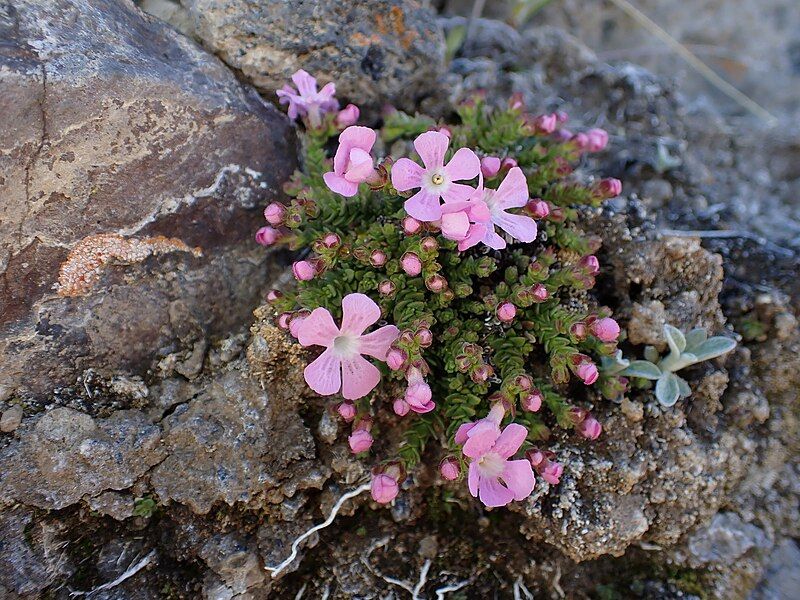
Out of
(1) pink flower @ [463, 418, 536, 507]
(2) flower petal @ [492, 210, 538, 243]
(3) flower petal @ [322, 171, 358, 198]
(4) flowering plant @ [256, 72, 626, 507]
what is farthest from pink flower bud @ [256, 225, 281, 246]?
(1) pink flower @ [463, 418, 536, 507]

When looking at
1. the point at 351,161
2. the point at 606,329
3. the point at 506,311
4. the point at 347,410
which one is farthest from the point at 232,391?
the point at 606,329

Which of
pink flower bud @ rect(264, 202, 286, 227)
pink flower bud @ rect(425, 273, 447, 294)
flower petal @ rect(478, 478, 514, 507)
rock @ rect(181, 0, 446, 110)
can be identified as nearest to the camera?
flower petal @ rect(478, 478, 514, 507)

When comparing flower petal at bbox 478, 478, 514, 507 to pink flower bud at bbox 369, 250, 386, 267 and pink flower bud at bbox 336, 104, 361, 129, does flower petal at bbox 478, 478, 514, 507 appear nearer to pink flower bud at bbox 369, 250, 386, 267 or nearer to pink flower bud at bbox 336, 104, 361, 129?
pink flower bud at bbox 369, 250, 386, 267

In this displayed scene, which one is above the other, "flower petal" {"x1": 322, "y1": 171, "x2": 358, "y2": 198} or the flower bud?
"flower petal" {"x1": 322, "y1": 171, "x2": 358, "y2": 198}

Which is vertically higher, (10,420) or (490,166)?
(490,166)

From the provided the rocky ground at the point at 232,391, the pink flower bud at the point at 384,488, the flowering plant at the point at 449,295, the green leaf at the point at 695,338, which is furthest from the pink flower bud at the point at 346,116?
the green leaf at the point at 695,338

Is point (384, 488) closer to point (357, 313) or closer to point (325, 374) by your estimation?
point (325, 374)

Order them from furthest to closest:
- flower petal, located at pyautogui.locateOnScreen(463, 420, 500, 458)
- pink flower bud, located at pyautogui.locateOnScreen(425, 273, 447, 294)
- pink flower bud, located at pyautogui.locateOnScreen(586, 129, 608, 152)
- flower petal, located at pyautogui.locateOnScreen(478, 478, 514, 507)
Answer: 1. pink flower bud, located at pyautogui.locateOnScreen(586, 129, 608, 152)
2. pink flower bud, located at pyautogui.locateOnScreen(425, 273, 447, 294)
3. flower petal, located at pyautogui.locateOnScreen(478, 478, 514, 507)
4. flower petal, located at pyautogui.locateOnScreen(463, 420, 500, 458)

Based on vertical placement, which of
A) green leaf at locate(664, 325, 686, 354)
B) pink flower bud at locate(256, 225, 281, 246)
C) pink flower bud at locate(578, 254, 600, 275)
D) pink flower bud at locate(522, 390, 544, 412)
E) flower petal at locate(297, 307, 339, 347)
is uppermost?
pink flower bud at locate(578, 254, 600, 275)
